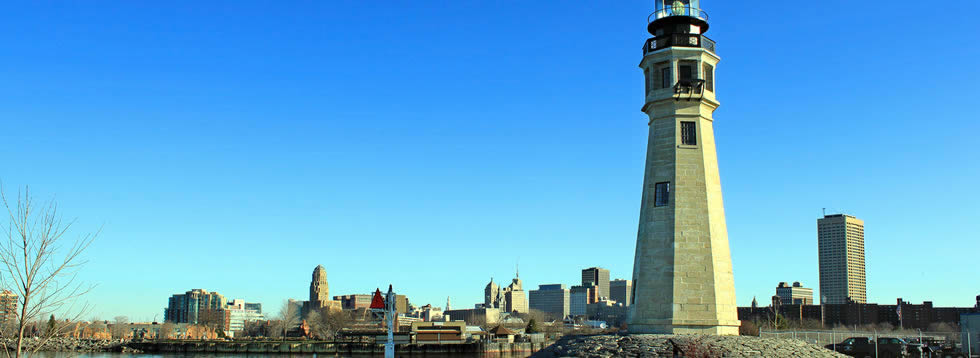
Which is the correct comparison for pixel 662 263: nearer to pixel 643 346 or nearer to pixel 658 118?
pixel 643 346

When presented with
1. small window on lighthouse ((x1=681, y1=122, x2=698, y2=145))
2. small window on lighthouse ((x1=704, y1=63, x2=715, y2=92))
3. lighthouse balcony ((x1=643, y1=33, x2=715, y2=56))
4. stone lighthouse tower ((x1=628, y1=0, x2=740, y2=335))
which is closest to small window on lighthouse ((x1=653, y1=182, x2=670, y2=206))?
stone lighthouse tower ((x1=628, y1=0, x2=740, y2=335))

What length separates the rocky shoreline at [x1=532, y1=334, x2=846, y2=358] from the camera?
33.4 m

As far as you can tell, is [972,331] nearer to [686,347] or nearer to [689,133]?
[689,133]

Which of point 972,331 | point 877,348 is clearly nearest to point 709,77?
point 877,348

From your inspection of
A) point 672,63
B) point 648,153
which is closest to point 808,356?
point 648,153

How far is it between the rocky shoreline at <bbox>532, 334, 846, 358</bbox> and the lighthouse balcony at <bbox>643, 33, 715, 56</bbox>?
48.7 ft

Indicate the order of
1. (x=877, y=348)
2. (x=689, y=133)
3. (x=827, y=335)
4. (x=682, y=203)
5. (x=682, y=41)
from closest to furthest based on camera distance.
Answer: (x=682, y=203) < (x=689, y=133) < (x=682, y=41) < (x=877, y=348) < (x=827, y=335)

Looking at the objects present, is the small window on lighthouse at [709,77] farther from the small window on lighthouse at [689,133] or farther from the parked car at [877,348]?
the parked car at [877,348]

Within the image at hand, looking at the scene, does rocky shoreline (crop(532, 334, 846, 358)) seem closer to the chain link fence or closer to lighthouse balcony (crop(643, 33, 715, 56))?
lighthouse balcony (crop(643, 33, 715, 56))

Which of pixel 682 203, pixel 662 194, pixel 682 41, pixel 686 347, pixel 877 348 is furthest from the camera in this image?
pixel 877 348

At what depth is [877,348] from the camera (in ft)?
161

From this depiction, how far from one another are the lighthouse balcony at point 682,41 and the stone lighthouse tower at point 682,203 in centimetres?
5

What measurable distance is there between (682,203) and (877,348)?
20.6m

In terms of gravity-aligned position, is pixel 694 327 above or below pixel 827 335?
above
